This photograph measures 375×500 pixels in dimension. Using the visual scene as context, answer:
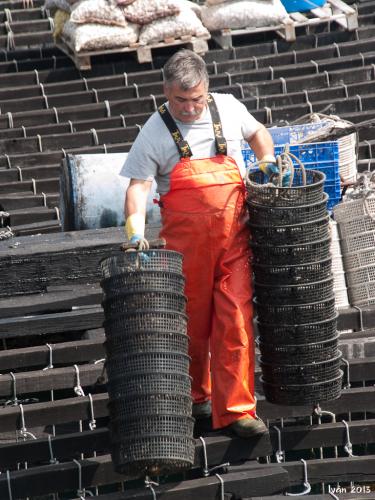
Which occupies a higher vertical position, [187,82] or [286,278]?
[187,82]

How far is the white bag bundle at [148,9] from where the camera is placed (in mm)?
12297

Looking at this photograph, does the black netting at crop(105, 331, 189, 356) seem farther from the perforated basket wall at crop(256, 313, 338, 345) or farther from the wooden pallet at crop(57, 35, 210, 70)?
the wooden pallet at crop(57, 35, 210, 70)

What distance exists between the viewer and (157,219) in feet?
30.7

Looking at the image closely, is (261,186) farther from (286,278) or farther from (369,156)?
(369,156)

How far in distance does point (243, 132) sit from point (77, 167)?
2.63m

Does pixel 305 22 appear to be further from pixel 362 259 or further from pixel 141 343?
pixel 141 343

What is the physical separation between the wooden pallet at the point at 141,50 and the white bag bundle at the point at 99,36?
0.06 metres

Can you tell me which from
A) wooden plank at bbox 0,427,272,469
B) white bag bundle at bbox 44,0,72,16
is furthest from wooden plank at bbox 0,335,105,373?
white bag bundle at bbox 44,0,72,16

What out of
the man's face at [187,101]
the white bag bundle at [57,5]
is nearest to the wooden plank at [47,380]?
the man's face at [187,101]

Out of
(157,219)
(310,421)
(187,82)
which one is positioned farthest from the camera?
(157,219)

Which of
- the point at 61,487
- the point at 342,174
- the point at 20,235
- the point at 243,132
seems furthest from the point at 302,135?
the point at 61,487

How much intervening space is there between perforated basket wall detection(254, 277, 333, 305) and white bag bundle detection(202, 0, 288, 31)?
6.28 m

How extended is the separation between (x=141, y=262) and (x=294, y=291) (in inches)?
Answer: 33.0

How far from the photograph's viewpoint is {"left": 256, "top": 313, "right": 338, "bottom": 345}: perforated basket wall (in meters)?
6.90
